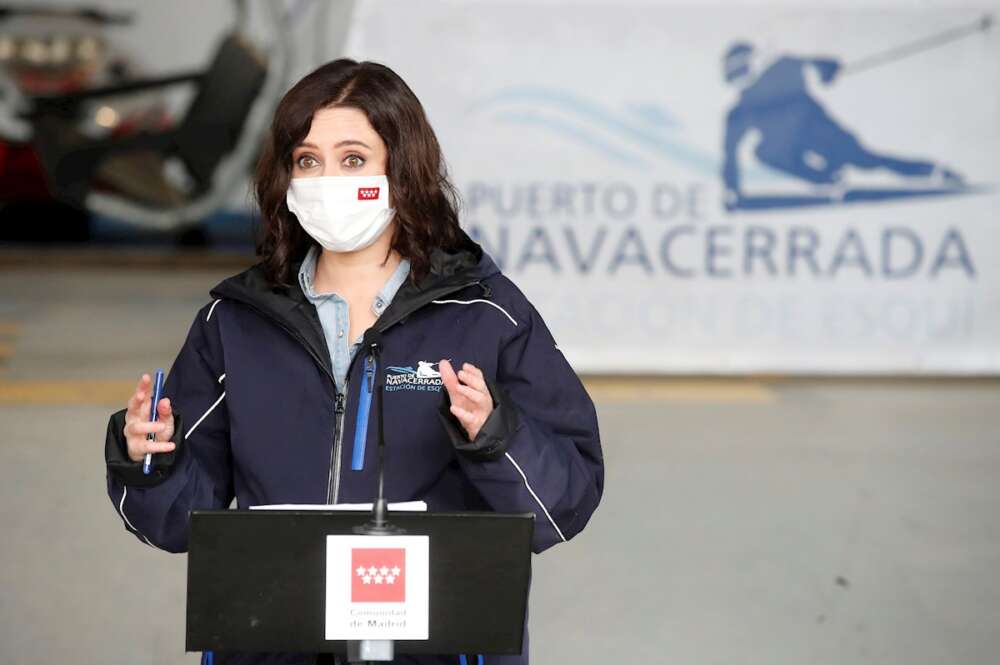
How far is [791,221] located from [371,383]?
221 inches

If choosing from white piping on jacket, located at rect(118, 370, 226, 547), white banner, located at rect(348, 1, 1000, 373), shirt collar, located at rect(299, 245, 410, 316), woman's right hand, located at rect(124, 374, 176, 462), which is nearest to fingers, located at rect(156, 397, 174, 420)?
woman's right hand, located at rect(124, 374, 176, 462)

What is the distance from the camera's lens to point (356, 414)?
6.91 feet

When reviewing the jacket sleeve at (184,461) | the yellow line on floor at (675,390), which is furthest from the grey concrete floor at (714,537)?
the jacket sleeve at (184,461)

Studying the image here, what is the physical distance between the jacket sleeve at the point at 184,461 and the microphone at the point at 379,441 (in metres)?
0.29

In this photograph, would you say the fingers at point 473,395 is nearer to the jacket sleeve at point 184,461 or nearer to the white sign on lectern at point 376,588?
the white sign on lectern at point 376,588

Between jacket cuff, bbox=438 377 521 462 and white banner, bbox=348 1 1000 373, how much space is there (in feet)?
17.4

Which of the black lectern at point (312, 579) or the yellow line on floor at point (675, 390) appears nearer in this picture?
the black lectern at point (312, 579)

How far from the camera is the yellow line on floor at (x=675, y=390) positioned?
23.2 ft

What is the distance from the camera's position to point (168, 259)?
47.1 feet

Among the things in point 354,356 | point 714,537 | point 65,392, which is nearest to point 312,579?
point 354,356

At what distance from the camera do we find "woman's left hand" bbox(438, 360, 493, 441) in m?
1.89

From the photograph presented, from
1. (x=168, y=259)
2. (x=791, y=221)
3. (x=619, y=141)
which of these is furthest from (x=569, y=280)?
(x=168, y=259)

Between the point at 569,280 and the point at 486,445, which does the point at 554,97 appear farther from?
the point at 486,445

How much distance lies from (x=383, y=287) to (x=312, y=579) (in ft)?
1.98
